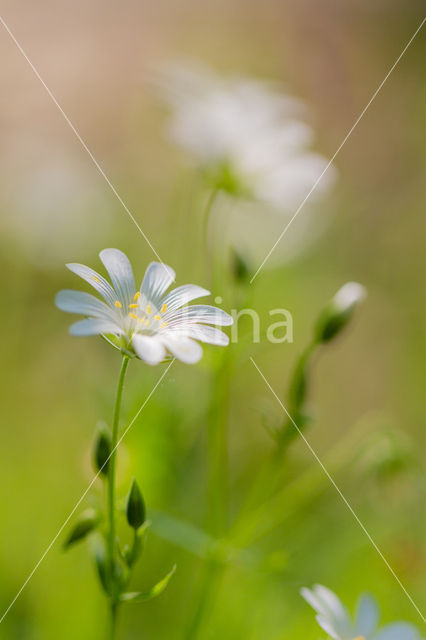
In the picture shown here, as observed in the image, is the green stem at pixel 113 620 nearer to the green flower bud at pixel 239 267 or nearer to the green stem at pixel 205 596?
the green stem at pixel 205 596

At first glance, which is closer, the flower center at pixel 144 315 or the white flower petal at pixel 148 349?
the white flower petal at pixel 148 349

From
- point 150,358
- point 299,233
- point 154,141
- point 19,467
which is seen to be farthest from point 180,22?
point 150,358

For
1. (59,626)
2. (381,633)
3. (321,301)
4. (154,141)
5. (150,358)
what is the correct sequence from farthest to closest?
(154,141) < (321,301) < (59,626) < (381,633) < (150,358)

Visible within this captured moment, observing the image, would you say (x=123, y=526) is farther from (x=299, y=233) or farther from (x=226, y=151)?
(x=299, y=233)

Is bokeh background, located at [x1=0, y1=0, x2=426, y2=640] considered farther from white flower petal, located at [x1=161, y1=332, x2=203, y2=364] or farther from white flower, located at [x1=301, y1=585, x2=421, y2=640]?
white flower petal, located at [x1=161, y1=332, x2=203, y2=364]

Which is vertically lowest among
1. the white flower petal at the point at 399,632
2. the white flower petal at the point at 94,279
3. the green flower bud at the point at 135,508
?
the white flower petal at the point at 399,632

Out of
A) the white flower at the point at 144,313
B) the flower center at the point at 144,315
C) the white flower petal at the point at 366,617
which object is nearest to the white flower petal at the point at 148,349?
the white flower at the point at 144,313
